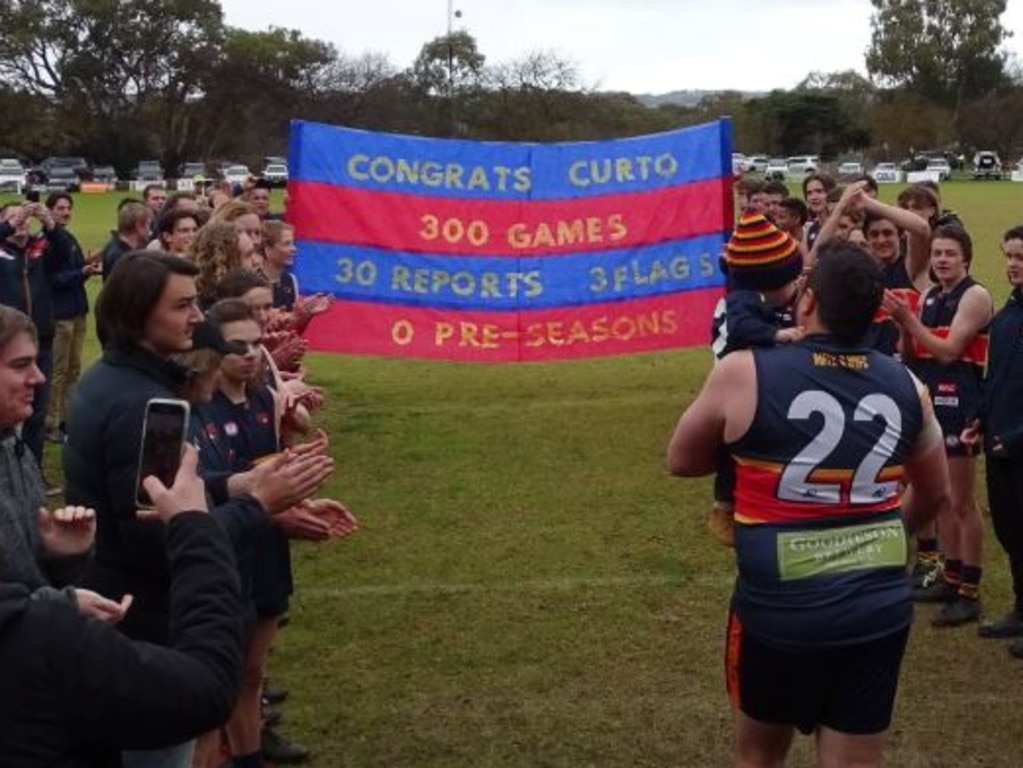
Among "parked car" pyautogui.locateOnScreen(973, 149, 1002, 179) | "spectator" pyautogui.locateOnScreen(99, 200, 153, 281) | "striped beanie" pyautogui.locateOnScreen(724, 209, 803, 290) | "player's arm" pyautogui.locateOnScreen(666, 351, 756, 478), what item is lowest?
"player's arm" pyautogui.locateOnScreen(666, 351, 756, 478)

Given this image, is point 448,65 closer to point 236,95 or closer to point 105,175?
point 236,95

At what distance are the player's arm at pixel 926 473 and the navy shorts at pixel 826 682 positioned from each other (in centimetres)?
48

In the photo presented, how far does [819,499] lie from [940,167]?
76.0m

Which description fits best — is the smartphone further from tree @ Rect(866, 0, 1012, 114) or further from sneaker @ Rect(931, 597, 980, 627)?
tree @ Rect(866, 0, 1012, 114)

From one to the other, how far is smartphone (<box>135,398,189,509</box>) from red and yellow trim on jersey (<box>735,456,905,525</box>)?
1507mm

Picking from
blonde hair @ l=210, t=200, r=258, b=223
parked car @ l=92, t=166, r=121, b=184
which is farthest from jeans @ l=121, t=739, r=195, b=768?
parked car @ l=92, t=166, r=121, b=184

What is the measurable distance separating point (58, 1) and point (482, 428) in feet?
255

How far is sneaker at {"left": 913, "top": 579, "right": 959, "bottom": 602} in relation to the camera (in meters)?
6.58

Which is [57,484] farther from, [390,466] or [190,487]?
[190,487]

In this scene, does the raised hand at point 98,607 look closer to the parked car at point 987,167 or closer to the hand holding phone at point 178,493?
the hand holding phone at point 178,493

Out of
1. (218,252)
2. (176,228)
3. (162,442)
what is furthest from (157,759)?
(176,228)

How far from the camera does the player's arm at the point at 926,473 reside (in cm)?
356

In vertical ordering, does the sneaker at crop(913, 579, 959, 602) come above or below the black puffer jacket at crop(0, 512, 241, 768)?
below

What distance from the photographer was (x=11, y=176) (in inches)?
2356
